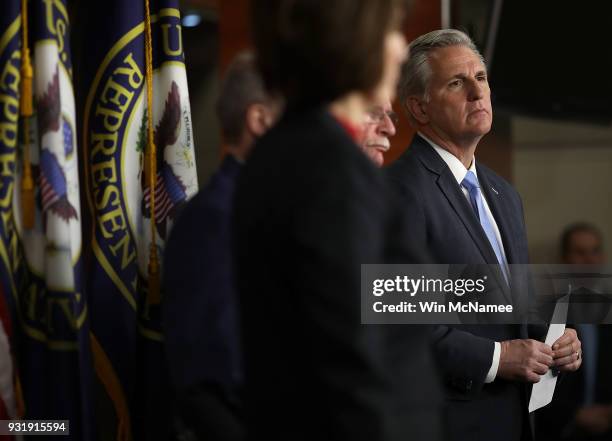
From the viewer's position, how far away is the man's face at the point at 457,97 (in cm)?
227

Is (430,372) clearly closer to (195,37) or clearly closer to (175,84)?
(175,84)

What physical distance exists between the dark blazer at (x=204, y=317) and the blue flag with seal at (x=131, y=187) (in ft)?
1.87

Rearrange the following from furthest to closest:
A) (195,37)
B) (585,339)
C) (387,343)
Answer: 1. (195,37)
2. (585,339)
3. (387,343)

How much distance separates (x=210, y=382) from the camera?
1.49 m

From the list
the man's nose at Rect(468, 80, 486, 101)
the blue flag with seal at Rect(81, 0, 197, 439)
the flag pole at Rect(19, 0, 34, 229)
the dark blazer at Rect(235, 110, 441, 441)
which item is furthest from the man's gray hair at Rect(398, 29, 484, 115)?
the dark blazer at Rect(235, 110, 441, 441)

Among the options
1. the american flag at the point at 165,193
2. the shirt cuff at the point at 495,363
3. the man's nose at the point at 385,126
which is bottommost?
the shirt cuff at the point at 495,363

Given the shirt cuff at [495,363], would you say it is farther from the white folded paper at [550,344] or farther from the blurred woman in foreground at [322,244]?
the blurred woman in foreground at [322,244]

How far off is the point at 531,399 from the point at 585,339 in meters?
0.68

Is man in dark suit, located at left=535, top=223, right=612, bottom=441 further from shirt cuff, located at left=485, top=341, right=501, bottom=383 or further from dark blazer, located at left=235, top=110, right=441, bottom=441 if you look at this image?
dark blazer, located at left=235, top=110, right=441, bottom=441

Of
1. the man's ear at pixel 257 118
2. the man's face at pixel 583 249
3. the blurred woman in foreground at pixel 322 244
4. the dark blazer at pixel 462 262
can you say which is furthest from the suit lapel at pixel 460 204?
the man's face at pixel 583 249

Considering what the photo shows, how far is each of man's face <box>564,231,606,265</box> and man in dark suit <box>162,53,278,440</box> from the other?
11.0ft

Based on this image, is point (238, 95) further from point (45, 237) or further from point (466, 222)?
point (466, 222)

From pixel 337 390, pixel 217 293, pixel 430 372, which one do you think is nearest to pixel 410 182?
pixel 217 293

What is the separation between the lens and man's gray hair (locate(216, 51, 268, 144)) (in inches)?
64.3
